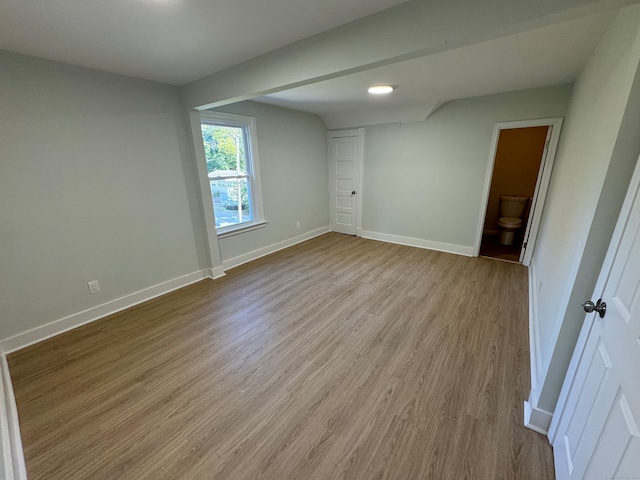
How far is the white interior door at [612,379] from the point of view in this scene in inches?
30.4

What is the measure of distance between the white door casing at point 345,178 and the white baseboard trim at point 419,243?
1.32 ft

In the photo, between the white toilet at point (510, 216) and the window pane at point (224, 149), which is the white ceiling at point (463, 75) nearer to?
the window pane at point (224, 149)

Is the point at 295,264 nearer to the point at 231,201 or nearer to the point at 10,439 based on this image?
the point at 231,201

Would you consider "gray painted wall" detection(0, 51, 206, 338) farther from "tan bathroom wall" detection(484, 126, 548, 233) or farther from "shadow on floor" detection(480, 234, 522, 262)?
"tan bathroom wall" detection(484, 126, 548, 233)

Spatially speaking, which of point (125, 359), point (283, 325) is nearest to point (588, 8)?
point (283, 325)

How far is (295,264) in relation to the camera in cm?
380

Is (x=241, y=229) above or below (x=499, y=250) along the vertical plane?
above

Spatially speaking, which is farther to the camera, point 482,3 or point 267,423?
point 267,423

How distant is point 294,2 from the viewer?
135 cm

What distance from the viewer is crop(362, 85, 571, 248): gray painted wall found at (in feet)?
10.8

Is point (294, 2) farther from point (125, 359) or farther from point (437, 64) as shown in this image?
point (125, 359)

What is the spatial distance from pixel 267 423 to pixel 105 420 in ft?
3.22

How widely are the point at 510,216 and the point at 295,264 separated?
388 cm

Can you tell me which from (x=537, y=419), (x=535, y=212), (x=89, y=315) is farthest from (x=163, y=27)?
(x=535, y=212)
